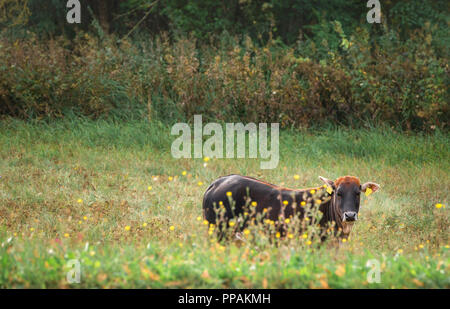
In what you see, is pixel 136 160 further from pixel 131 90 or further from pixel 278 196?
pixel 278 196

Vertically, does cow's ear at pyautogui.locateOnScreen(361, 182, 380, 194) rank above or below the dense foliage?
below

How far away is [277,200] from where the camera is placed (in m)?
6.29

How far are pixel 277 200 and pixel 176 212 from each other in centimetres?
197

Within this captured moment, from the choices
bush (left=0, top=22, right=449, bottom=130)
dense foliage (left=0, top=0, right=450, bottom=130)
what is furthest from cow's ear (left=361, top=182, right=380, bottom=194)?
dense foliage (left=0, top=0, right=450, bottom=130)

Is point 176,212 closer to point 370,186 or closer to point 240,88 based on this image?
point 370,186

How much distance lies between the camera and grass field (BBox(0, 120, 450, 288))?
A: 4.55m

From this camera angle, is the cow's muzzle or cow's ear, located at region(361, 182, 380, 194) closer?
the cow's muzzle

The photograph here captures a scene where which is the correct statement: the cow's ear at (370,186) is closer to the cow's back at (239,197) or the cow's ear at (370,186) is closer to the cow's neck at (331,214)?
the cow's neck at (331,214)

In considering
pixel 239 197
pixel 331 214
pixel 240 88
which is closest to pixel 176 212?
pixel 239 197

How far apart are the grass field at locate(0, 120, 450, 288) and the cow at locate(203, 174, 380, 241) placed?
0.99 ft

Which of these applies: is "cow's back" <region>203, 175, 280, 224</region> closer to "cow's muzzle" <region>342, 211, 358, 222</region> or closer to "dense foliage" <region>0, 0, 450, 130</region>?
"cow's muzzle" <region>342, 211, 358, 222</region>

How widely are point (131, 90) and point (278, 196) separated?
7.38 meters

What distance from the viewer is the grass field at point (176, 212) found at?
14.9 feet
